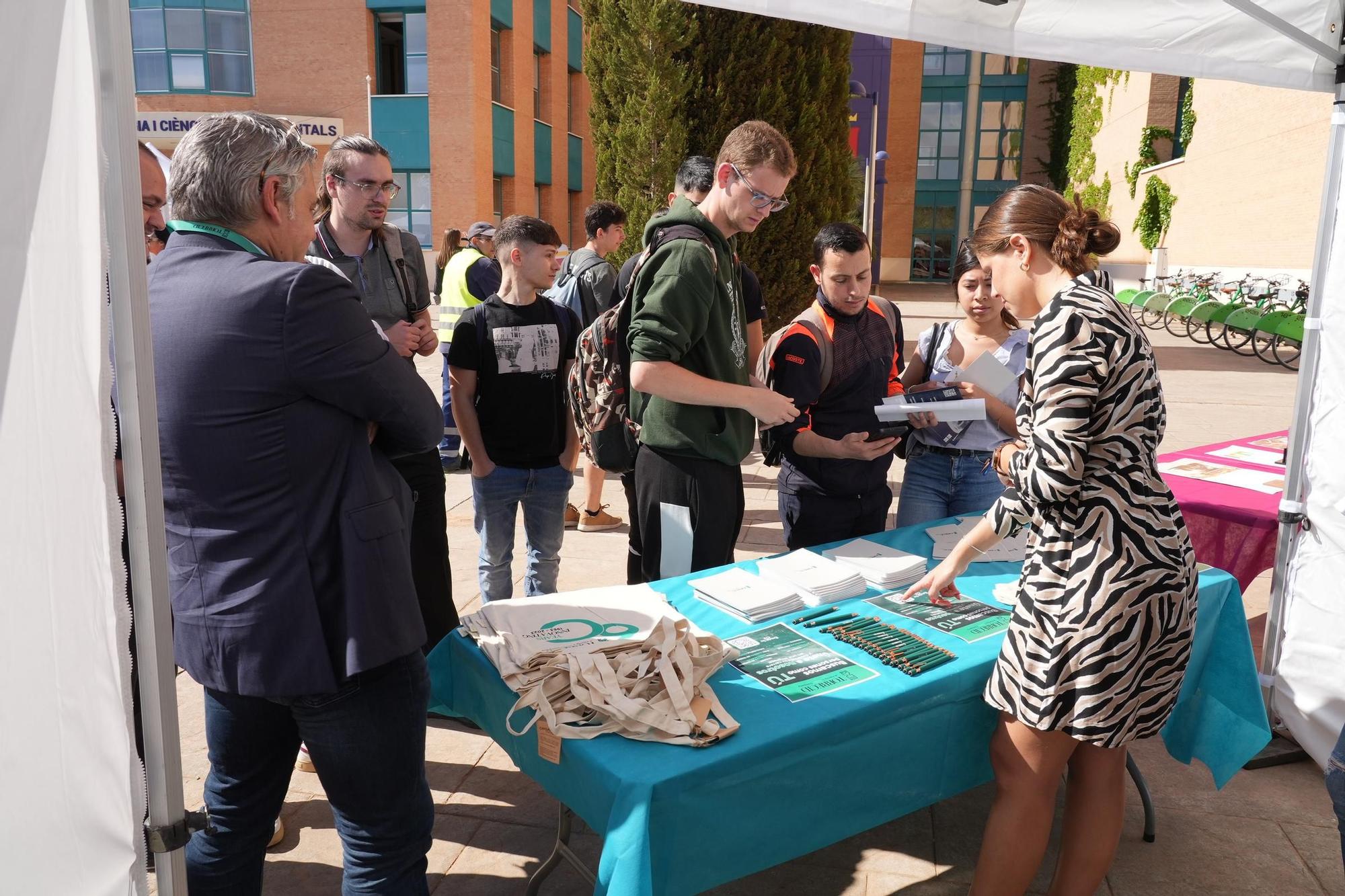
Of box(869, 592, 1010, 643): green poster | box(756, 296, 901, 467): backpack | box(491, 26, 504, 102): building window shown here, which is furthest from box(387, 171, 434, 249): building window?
box(869, 592, 1010, 643): green poster

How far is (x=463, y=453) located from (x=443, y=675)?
4591 mm

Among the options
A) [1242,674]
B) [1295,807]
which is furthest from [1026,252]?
[1295,807]

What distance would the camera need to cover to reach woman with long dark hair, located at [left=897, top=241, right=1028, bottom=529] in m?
3.09

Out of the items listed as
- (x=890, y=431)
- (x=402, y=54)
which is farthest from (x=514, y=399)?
(x=402, y=54)

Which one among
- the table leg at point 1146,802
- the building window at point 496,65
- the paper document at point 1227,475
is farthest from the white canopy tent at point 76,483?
the building window at point 496,65

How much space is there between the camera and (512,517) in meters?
3.54

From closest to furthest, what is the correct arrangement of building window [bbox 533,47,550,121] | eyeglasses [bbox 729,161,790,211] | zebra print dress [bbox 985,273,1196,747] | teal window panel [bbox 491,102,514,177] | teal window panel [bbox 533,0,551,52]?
zebra print dress [bbox 985,273,1196,747], eyeglasses [bbox 729,161,790,211], teal window panel [bbox 491,102,514,177], teal window panel [bbox 533,0,551,52], building window [bbox 533,47,550,121]

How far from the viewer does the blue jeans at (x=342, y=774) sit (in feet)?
5.45

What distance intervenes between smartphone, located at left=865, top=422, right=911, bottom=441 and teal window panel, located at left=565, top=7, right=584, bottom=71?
89.5 ft

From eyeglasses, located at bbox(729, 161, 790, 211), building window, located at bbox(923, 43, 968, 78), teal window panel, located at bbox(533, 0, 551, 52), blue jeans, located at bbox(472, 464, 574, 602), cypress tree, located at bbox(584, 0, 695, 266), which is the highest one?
building window, located at bbox(923, 43, 968, 78)

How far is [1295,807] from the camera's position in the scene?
2.89m

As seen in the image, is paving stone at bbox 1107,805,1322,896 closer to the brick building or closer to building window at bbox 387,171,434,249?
Answer: the brick building

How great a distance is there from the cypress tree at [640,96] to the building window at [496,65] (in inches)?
651

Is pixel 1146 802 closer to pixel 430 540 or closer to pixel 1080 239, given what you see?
pixel 1080 239
